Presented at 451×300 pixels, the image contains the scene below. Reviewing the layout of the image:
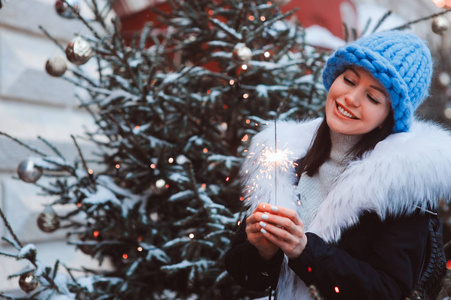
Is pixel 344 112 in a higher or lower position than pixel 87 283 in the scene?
higher

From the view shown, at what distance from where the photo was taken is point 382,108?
114cm

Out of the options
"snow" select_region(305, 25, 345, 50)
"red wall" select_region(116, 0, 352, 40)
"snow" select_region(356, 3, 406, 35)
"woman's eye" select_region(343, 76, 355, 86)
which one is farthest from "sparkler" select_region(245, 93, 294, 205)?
"snow" select_region(356, 3, 406, 35)

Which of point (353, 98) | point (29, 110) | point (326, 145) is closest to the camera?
point (353, 98)

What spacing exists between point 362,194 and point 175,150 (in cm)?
120

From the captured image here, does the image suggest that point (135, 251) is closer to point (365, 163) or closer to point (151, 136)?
point (151, 136)

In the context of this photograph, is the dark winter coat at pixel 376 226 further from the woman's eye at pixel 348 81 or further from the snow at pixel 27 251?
the snow at pixel 27 251

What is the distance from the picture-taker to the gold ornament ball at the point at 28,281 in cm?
169

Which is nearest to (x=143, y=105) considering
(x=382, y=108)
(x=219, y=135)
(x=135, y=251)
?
(x=219, y=135)

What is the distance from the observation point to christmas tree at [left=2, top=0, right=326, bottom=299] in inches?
75.8

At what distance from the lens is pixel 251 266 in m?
1.19

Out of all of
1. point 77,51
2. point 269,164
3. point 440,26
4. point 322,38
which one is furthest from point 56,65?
point 322,38

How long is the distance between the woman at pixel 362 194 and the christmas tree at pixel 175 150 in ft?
2.10

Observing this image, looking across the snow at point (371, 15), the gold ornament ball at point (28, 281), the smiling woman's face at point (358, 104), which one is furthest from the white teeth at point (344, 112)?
the snow at point (371, 15)

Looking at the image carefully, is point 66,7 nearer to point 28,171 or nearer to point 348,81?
point 28,171
